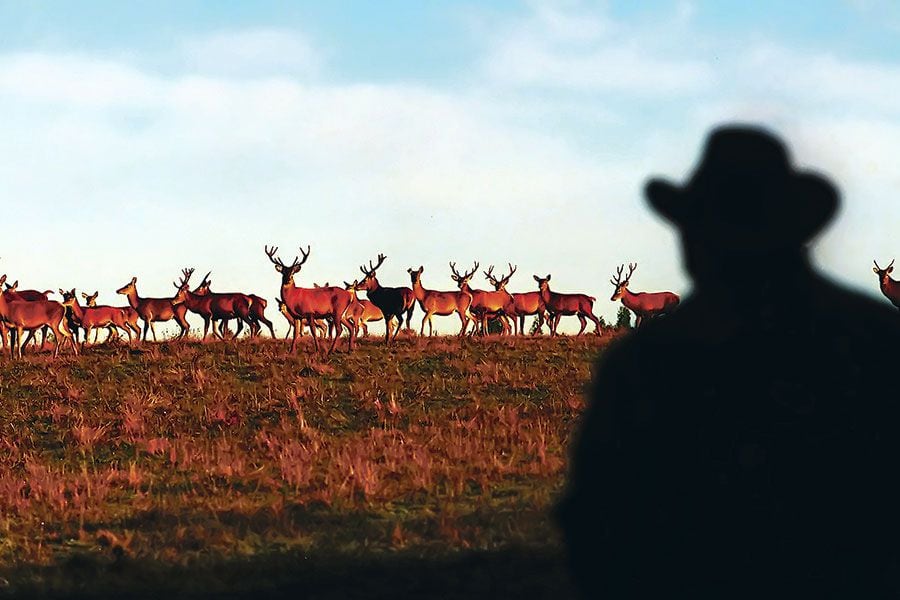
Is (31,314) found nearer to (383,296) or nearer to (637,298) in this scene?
(383,296)

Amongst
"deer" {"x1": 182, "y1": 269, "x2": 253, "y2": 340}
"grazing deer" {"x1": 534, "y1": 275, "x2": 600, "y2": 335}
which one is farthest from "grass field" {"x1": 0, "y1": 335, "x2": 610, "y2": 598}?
"grazing deer" {"x1": 534, "y1": 275, "x2": 600, "y2": 335}

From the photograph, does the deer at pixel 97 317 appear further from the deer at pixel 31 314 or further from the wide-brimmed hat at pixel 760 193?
the wide-brimmed hat at pixel 760 193

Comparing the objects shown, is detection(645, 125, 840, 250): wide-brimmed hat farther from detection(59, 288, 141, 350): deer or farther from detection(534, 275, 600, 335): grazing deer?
detection(534, 275, 600, 335): grazing deer

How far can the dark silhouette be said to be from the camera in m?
2.97

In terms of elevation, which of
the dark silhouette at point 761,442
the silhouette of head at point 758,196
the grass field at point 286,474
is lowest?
the grass field at point 286,474

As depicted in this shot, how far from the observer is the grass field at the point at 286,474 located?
347 inches

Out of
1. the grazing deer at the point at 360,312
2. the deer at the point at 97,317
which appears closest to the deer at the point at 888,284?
the grazing deer at the point at 360,312

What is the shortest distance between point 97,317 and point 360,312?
30.5 ft

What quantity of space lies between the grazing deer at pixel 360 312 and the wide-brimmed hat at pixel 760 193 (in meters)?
24.9

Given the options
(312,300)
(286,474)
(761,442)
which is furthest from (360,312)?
(761,442)

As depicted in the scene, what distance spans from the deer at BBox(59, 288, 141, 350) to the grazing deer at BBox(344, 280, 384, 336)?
641 cm

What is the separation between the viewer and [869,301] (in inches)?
120

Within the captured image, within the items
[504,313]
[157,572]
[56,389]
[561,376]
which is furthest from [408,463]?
[504,313]

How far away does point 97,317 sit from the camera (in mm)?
34500
